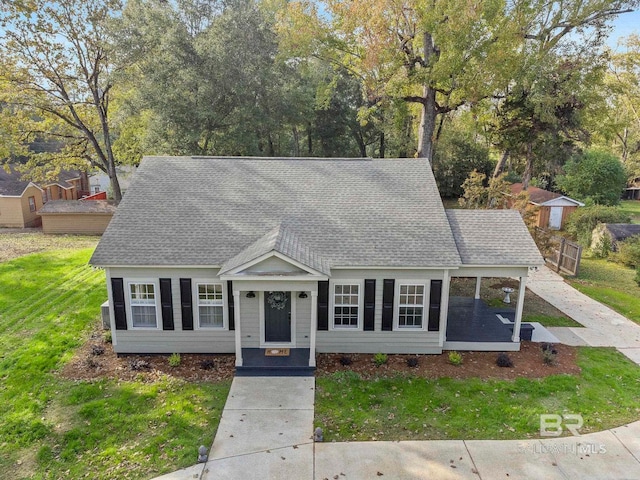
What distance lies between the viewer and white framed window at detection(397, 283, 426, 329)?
42.4 ft

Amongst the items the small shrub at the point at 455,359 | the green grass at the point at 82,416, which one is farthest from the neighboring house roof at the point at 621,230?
the green grass at the point at 82,416

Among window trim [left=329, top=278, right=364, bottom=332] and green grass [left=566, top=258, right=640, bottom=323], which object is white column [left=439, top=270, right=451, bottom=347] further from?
green grass [left=566, top=258, right=640, bottom=323]

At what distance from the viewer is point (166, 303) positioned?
42.0 ft

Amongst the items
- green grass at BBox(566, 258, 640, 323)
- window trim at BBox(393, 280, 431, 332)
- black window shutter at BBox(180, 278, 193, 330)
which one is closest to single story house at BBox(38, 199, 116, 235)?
black window shutter at BBox(180, 278, 193, 330)

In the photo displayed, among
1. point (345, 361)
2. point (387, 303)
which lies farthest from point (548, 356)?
point (345, 361)

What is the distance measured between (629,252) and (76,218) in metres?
34.1

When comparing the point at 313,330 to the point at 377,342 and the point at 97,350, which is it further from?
the point at 97,350

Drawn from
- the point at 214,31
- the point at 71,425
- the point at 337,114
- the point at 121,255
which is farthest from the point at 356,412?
the point at 337,114

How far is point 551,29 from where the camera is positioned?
1011 inches

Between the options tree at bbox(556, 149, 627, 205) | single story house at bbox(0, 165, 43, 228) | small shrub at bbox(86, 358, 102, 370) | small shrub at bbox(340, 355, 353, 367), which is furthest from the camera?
tree at bbox(556, 149, 627, 205)

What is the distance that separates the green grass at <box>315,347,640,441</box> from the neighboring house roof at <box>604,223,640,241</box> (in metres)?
15.5

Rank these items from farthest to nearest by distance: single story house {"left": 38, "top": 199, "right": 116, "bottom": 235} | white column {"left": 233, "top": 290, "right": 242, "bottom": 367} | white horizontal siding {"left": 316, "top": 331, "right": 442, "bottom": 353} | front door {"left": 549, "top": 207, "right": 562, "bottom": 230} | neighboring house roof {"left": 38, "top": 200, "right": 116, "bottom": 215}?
front door {"left": 549, "top": 207, "right": 562, "bottom": 230}, single story house {"left": 38, "top": 199, "right": 116, "bottom": 235}, neighboring house roof {"left": 38, "top": 200, "right": 116, "bottom": 215}, white horizontal siding {"left": 316, "top": 331, "right": 442, "bottom": 353}, white column {"left": 233, "top": 290, "right": 242, "bottom": 367}

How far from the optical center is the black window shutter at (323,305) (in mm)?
12758

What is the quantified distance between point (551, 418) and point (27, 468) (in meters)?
11.3
